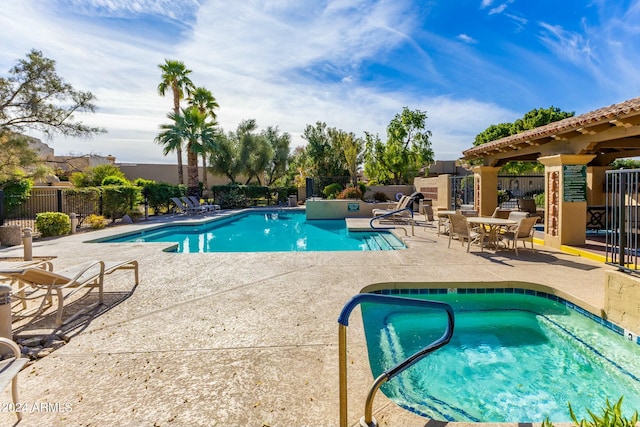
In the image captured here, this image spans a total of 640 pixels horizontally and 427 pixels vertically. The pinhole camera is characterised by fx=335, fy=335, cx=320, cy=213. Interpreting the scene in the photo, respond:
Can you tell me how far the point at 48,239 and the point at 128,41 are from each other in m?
6.66

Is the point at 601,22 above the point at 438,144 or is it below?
above

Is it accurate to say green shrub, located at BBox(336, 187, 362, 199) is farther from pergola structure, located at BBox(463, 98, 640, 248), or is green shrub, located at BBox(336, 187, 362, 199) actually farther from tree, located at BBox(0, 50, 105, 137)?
tree, located at BBox(0, 50, 105, 137)

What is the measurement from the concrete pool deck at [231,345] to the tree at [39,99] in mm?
16295

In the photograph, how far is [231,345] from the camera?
335 centimetres

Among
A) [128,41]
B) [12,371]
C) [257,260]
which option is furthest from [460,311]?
[128,41]

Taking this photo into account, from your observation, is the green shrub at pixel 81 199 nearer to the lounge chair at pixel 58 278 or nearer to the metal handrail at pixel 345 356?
the lounge chair at pixel 58 278

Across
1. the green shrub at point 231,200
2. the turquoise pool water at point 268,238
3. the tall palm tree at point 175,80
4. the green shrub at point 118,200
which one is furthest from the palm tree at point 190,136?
the turquoise pool water at point 268,238

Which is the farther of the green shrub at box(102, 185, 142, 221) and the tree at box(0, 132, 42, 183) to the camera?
the tree at box(0, 132, 42, 183)

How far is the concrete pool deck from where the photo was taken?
235cm

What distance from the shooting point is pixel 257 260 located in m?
7.27

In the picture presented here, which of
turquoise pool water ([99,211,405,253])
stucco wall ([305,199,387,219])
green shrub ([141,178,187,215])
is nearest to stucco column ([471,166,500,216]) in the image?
turquoise pool water ([99,211,405,253])

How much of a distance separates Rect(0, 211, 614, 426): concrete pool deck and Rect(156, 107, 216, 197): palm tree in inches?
669

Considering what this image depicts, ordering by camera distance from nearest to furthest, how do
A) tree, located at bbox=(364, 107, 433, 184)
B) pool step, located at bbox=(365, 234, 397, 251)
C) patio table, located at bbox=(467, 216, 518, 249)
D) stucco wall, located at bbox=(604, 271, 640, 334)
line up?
stucco wall, located at bbox=(604, 271, 640, 334) < patio table, located at bbox=(467, 216, 518, 249) < pool step, located at bbox=(365, 234, 397, 251) < tree, located at bbox=(364, 107, 433, 184)

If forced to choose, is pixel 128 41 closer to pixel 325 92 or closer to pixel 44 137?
pixel 325 92
